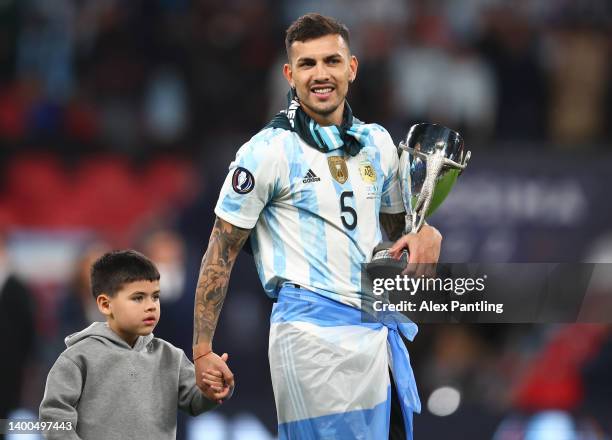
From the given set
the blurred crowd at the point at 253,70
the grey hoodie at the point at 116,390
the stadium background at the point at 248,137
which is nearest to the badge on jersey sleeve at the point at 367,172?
the grey hoodie at the point at 116,390

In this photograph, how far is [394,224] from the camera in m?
5.15

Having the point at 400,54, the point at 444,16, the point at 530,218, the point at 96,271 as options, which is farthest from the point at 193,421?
the point at 444,16

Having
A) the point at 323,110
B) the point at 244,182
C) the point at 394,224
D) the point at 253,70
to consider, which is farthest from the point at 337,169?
the point at 253,70

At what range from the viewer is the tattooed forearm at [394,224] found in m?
5.12

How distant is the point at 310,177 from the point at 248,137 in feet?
18.3

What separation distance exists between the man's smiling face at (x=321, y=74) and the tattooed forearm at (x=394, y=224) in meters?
0.48

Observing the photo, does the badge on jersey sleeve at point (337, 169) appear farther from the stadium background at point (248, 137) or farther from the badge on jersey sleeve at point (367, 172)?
the stadium background at point (248, 137)

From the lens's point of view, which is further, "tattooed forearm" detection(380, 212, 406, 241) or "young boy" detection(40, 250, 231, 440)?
"tattooed forearm" detection(380, 212, 406, 241)

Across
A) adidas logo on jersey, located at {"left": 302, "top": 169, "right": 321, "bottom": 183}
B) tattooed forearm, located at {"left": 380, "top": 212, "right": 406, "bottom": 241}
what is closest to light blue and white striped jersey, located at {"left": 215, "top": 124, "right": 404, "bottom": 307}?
adidas logo on jersey, located at {"left": 302, "top": 169, "right": 321, "bottom": 183}

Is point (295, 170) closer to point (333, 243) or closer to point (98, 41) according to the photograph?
point (333, 243)

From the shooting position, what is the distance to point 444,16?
12.4 m

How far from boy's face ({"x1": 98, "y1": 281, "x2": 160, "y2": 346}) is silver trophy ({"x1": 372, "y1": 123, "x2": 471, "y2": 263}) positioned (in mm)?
855

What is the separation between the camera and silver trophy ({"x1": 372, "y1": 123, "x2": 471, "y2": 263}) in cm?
495

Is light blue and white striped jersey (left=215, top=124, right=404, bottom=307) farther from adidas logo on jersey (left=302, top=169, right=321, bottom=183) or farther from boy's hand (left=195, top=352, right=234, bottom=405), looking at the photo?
boy's hand (left=195, top=352, right=234, bottom=405)
